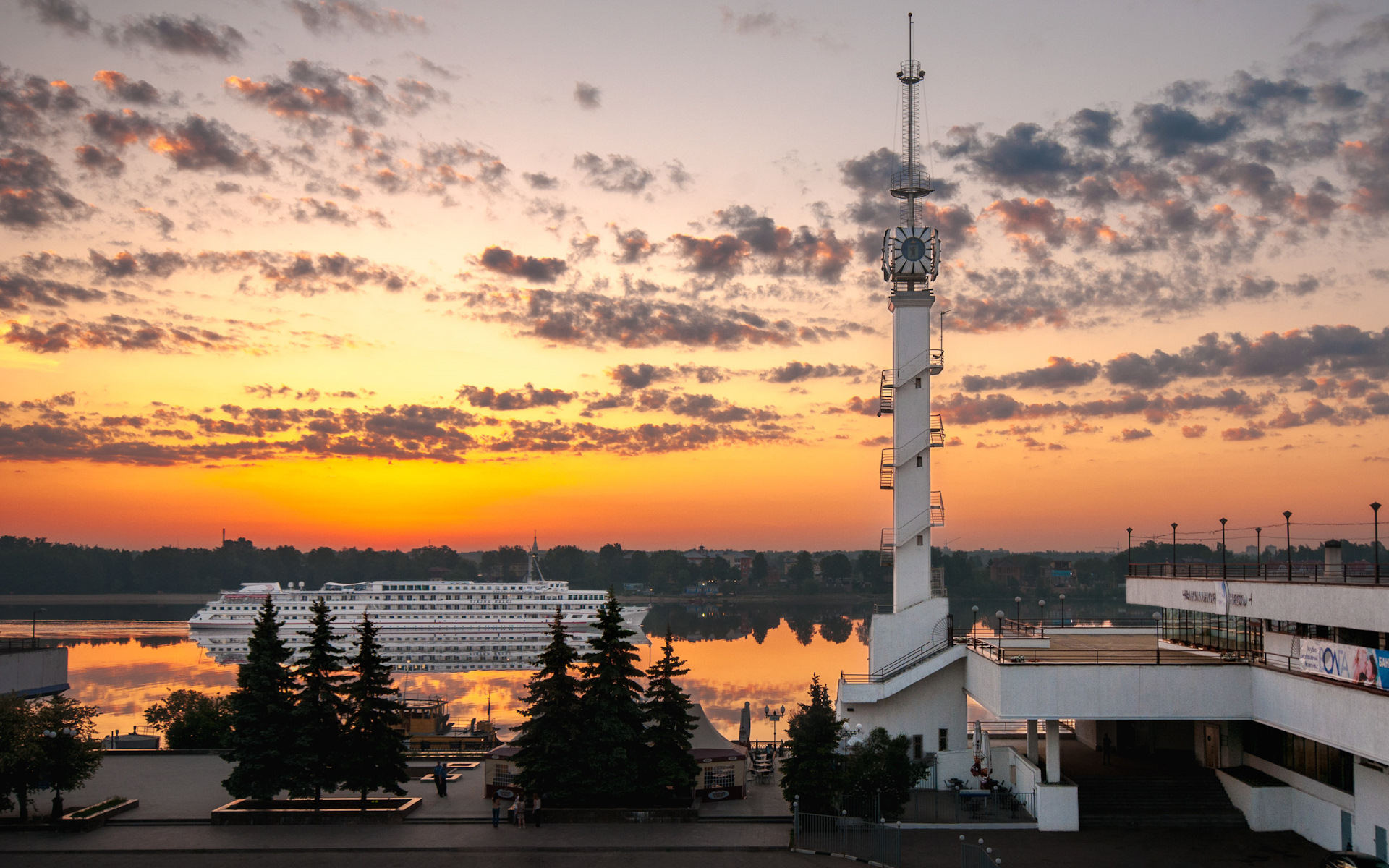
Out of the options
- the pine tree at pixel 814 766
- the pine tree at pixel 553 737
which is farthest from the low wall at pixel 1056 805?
the pine tree at pixel 553 737

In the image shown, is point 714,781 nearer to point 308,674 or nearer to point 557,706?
point 557,706

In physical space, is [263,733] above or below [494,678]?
above

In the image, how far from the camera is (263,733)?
30.2m

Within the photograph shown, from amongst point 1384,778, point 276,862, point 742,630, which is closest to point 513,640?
point 742,630

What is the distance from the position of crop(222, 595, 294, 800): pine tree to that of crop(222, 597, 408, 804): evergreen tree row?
0.07ft

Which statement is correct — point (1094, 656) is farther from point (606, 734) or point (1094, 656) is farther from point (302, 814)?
point (302, 814)

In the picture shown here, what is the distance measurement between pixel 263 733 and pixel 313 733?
1.34 m

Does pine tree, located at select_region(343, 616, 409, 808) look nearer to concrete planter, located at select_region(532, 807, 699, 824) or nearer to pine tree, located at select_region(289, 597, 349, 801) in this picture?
pine tree, located at select_region(289, 597, 349, 801)

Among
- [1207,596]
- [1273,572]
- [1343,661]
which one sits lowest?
[1343,661]

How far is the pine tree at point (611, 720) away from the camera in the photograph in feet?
99.2

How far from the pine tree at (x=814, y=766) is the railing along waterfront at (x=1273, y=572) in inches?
504

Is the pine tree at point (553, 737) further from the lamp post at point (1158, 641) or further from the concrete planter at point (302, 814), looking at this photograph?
the lamp post at point (1158, 641)

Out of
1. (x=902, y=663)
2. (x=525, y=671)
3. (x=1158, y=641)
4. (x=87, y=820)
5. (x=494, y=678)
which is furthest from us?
(x=525, y=671)

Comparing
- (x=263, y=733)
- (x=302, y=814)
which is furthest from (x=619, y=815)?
(x=263, y=733)
